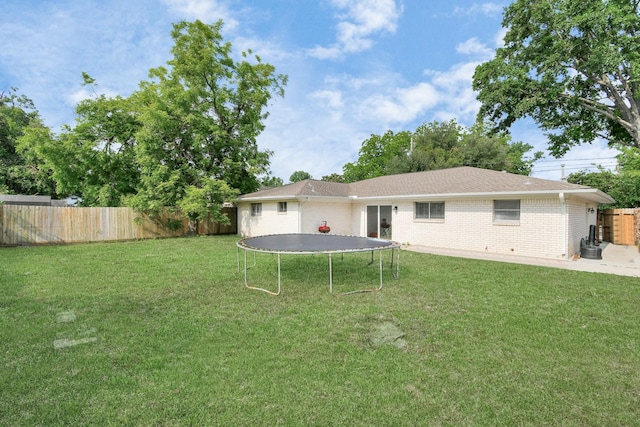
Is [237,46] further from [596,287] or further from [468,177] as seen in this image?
[596,287]

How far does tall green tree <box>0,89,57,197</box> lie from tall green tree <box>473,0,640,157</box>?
2965cm

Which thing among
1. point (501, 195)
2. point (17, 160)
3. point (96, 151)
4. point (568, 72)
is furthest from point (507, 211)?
point (17, 160)

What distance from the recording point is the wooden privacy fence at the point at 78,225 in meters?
11.8

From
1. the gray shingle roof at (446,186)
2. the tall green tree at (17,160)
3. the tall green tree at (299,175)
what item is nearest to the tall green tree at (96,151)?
the gray shingle roof at (446,186)

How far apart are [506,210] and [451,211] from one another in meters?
1.85

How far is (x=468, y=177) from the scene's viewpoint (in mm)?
12320

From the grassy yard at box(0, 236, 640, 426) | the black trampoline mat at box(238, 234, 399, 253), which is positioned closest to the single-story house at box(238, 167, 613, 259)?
the grassy yard at box(0, 236, 640, 426)

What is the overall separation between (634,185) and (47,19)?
27.1 m

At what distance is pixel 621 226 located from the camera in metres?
13.7

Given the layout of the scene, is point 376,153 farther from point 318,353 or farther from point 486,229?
point 318,353

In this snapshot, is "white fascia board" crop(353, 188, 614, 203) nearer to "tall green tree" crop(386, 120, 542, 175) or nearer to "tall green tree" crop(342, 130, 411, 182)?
"tall green tree" crop(386, 120, 542, 175)

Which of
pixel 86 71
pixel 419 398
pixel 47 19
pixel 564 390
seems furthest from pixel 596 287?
pixel 86 71

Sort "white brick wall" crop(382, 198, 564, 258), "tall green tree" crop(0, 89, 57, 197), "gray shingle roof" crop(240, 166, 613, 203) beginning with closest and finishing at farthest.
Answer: "white brick wall" crop(382, 198, 564, 258) → "gray shingle roof" crop(240, 166, 613, 203) → "tall green tree" crop(0, 89, 57, 197)

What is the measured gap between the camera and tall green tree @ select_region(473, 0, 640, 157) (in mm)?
11766
